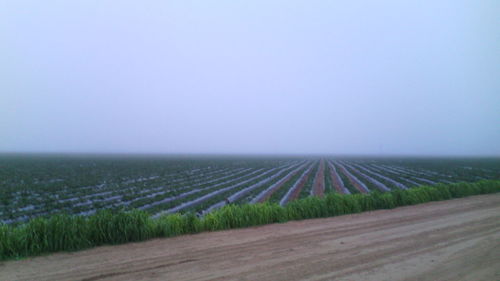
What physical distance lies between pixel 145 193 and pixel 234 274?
16.1 m

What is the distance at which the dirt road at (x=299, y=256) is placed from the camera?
198 inches

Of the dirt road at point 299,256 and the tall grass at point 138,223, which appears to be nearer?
the dirt road at point 299,256

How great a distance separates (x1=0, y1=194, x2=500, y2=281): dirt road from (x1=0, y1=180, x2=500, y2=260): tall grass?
388 millimetres

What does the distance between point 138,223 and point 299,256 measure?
4.25 meters

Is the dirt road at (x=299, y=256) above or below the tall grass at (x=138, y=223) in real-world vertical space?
below

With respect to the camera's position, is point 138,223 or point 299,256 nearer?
point 299,256

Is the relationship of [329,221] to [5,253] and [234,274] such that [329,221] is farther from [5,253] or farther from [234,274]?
[5,253]

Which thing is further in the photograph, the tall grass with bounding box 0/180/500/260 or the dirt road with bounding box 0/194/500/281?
the tall grass with bounding box 0/180/500/260

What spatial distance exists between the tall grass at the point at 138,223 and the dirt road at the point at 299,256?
1.27 feet

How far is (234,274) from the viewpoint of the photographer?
16.4ft

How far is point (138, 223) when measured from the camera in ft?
23.5

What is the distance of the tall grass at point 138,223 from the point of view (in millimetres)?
6078

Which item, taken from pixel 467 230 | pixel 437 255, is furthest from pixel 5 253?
pixel 467 230

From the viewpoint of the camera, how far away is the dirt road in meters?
5.02
